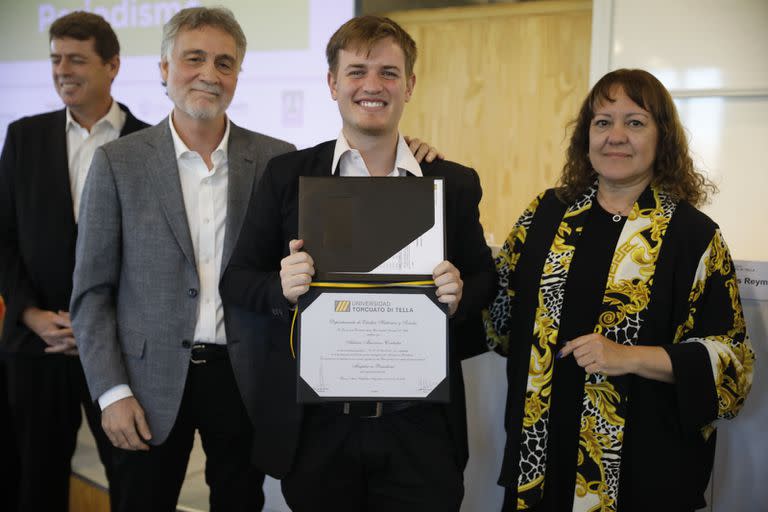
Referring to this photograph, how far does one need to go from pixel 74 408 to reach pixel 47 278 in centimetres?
43

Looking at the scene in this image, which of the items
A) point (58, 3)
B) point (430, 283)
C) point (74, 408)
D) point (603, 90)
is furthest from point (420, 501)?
point (58, 3)

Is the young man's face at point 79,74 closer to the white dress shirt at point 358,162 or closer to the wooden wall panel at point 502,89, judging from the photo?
the white dress shirt at point 358,162

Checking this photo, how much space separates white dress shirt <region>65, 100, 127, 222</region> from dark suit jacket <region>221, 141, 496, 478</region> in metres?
0.89

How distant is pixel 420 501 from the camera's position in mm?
1582

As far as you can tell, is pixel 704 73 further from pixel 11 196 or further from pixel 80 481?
pixel 80 481

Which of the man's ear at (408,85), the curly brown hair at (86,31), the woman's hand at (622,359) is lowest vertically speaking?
the woman's hand at (622,359)

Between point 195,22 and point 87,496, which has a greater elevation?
point 195,22

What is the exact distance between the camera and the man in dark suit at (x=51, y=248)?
226cm

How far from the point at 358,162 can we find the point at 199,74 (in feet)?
1.70

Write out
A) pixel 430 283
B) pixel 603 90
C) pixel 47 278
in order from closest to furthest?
pixel 430 283
pixel 603 90
pixel 47 278

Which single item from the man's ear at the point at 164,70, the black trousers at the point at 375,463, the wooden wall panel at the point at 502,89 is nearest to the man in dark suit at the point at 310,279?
the black trousers at the point at 375,463

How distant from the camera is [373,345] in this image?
1525 mm

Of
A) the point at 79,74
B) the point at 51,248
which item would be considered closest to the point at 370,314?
the point at 51,248

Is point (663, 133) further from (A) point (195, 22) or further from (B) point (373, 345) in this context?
(A) point (195, 22)
